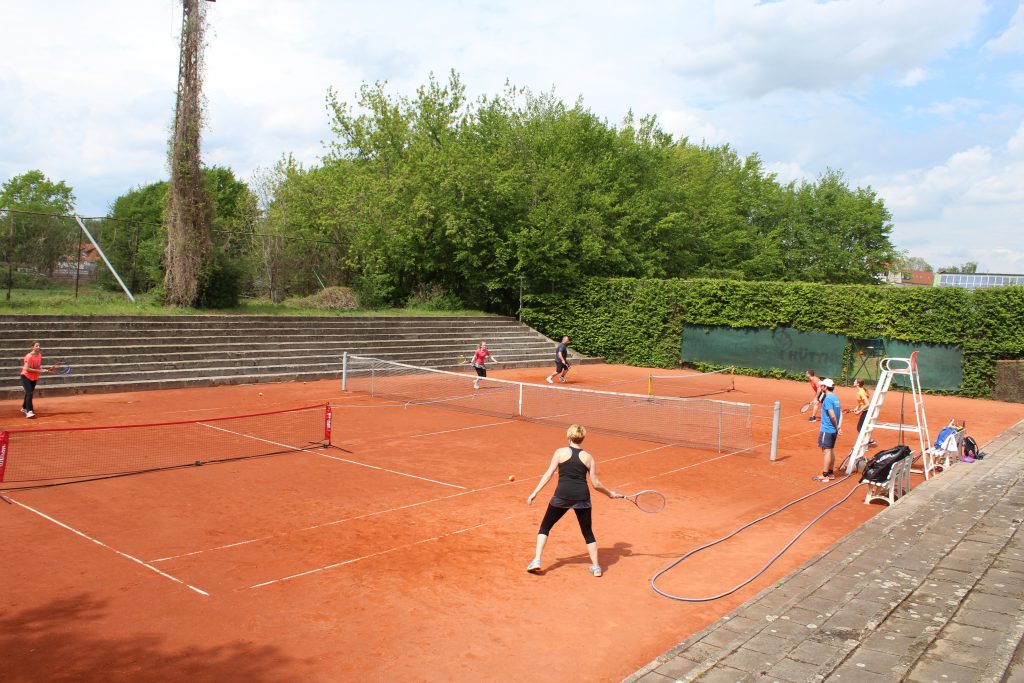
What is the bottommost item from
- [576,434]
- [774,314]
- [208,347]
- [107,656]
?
[107,656]

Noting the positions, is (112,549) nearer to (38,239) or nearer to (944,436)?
(944,436)

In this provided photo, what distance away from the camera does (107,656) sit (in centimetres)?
589

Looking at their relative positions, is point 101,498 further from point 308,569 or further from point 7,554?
point 308,569

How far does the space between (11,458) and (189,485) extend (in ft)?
11.8

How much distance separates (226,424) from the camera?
16.2 m

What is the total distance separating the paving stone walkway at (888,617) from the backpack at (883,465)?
1340 millimetres

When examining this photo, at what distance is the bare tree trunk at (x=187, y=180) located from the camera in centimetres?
2802

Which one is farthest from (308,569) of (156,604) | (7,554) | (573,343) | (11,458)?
(573,343)

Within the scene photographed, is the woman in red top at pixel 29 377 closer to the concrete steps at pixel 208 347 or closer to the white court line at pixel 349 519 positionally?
the concrete steps at pixel 208 347

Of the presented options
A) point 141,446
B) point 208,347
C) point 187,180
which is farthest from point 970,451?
point 187,180

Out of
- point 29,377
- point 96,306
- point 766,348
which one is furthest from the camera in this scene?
point 766,348

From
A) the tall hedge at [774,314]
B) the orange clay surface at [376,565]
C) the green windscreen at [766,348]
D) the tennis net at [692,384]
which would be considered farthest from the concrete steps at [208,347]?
the green windscreen at [766,348]

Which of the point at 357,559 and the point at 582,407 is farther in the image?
the point at 582,407

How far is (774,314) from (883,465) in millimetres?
21054
